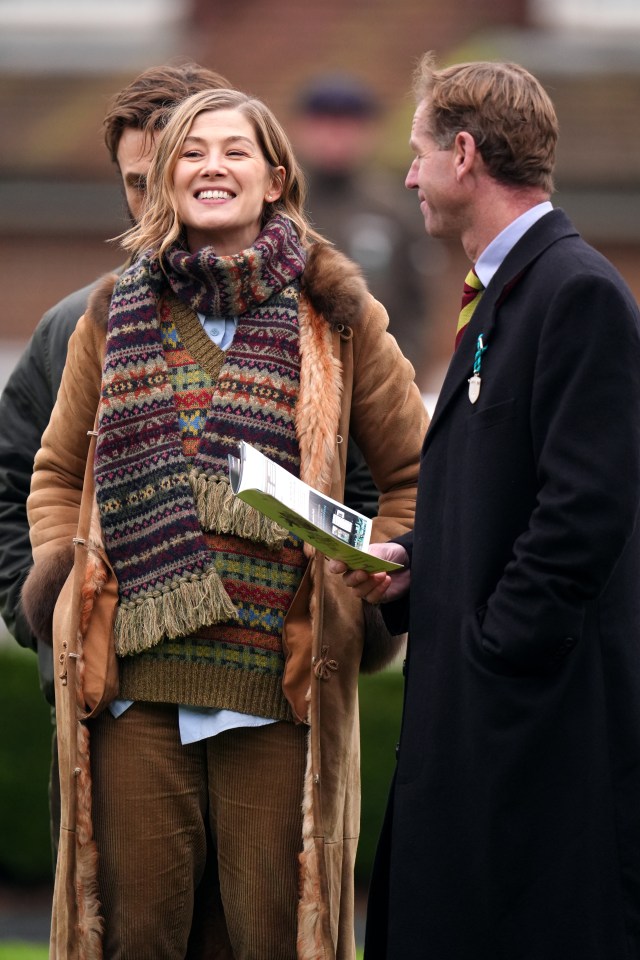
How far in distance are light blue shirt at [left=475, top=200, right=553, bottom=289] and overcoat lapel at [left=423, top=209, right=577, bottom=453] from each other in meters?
0.03

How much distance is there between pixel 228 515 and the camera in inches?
138

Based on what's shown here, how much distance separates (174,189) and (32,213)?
12.5m

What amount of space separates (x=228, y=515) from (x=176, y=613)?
0.77 ft

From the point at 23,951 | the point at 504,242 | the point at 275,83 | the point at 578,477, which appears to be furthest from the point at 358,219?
the point at 275,83

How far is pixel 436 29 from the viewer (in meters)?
15.5

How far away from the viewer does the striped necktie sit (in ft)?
11.0

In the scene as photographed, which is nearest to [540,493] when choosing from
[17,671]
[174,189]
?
[174,189]

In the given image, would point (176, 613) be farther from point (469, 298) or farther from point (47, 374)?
point (47, 374)

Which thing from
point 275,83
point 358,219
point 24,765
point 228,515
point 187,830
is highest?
point 275,83

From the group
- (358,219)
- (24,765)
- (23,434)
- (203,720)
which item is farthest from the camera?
(358,219)

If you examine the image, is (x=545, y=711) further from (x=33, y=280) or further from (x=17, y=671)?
(x=33, y=280)

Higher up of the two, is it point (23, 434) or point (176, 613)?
point (23, 434)

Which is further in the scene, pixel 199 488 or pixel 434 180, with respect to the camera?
pixel 199 488

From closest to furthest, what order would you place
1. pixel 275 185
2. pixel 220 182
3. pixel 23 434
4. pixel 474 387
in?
pixel 474 387 < pixel 220 182 < pixel 275 185 < pixel 23 434
